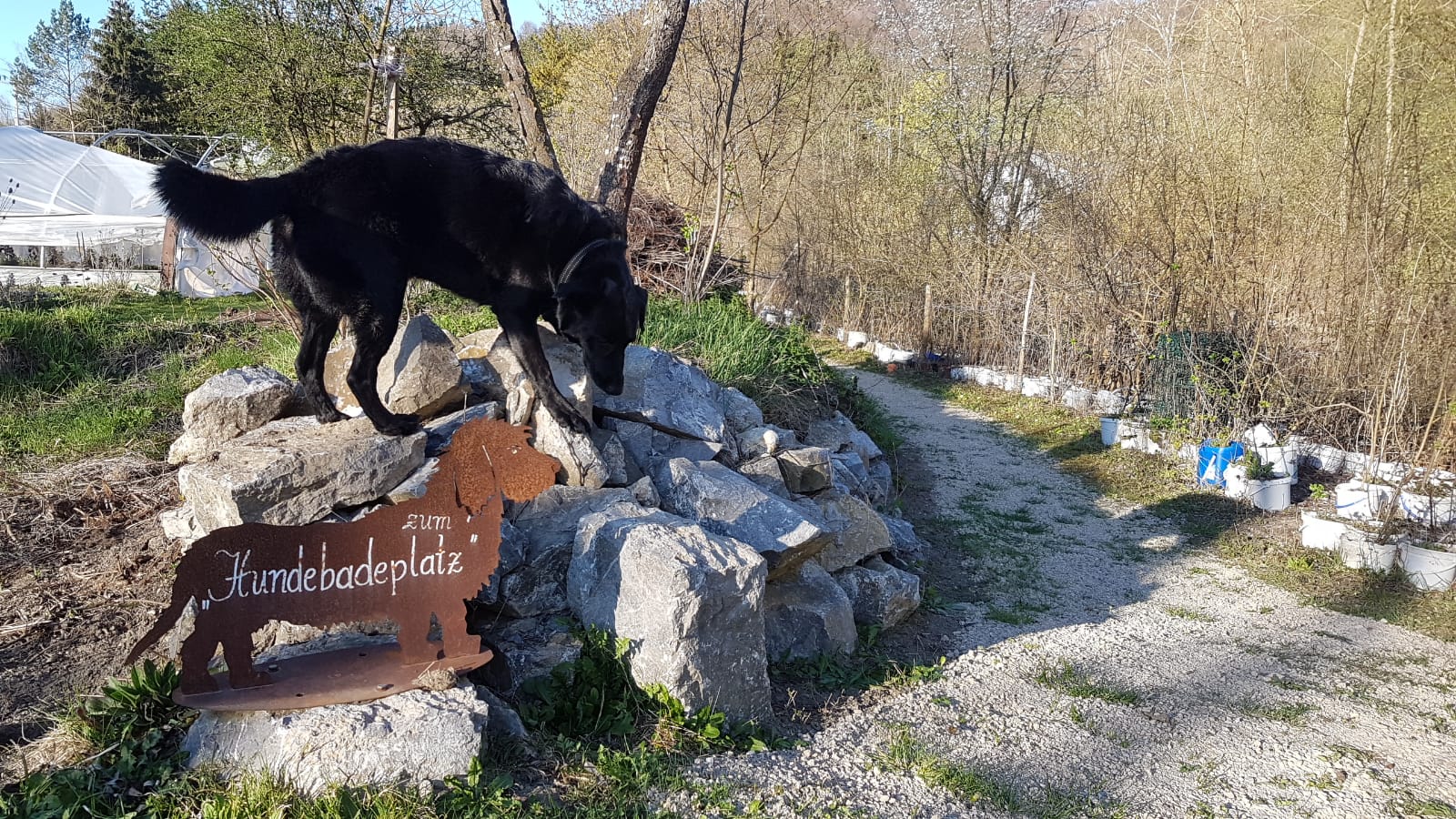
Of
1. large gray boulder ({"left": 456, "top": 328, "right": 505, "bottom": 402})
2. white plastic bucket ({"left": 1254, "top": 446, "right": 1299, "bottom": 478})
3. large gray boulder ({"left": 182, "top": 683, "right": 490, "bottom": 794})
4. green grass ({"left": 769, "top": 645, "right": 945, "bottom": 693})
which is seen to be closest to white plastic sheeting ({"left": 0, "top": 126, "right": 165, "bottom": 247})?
large gray boulder ({"left": 456, "top": 328, "right": 505, "bottom": 402})

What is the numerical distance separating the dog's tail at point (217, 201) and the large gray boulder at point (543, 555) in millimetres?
1659

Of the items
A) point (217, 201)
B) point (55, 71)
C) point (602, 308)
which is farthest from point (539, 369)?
point (55, 71)

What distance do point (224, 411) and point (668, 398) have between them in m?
2.40

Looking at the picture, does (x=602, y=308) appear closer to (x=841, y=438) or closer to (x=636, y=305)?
(x=636, y=305)

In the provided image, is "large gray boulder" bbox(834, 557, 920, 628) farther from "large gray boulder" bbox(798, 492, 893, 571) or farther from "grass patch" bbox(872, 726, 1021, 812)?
"grass patch" bbox(872, 726, 1021, 812)

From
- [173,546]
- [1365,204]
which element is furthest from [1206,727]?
[1365,204]

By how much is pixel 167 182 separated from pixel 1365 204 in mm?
9263

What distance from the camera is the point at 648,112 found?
6.97 m

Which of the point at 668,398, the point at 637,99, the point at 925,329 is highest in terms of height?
the point at 637,99

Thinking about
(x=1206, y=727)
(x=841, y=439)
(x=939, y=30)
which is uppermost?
(x=939, y=30)

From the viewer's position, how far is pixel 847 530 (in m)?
5.02

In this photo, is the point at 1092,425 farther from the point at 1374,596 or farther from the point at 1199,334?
the point at 1374,596

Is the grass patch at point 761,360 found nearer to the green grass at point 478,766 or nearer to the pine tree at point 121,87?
the green grass at point 478,766

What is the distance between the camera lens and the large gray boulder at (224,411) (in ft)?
13.8
